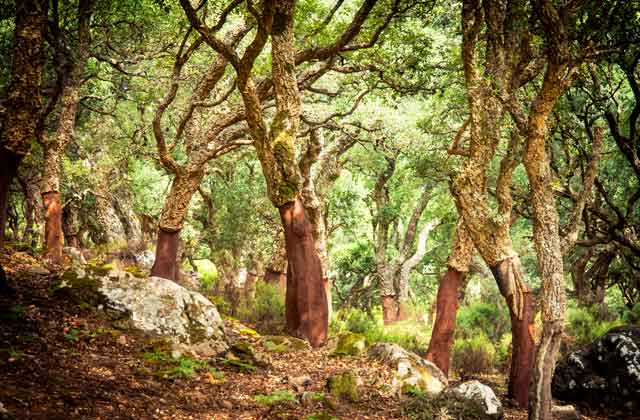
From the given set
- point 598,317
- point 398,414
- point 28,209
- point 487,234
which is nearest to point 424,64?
point 487,234

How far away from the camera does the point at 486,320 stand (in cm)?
1805

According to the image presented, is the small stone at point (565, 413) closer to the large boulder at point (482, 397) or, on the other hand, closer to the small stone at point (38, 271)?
the large boulder at point (482, 397)

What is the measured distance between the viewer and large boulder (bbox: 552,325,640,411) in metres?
9.83

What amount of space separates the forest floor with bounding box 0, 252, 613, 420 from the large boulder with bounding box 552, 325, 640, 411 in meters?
4.26

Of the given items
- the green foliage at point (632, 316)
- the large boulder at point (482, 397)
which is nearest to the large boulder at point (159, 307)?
the large boulder at point (482, 397)

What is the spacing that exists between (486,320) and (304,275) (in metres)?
10.4

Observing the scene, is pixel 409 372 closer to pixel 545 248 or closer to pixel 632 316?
pixel 545 248

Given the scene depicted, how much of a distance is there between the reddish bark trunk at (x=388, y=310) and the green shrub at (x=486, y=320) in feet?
7.76

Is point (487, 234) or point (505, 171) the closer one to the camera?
point (487, 234)

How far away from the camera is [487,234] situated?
8086 millimetres

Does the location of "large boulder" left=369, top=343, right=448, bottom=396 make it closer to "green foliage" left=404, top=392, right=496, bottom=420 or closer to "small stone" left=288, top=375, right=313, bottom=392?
"green foliage" left=404, top=392, right=496, bottom=420

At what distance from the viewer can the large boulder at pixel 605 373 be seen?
983cm

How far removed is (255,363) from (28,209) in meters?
11.9

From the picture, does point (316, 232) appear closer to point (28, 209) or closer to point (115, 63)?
point (115, 63)
